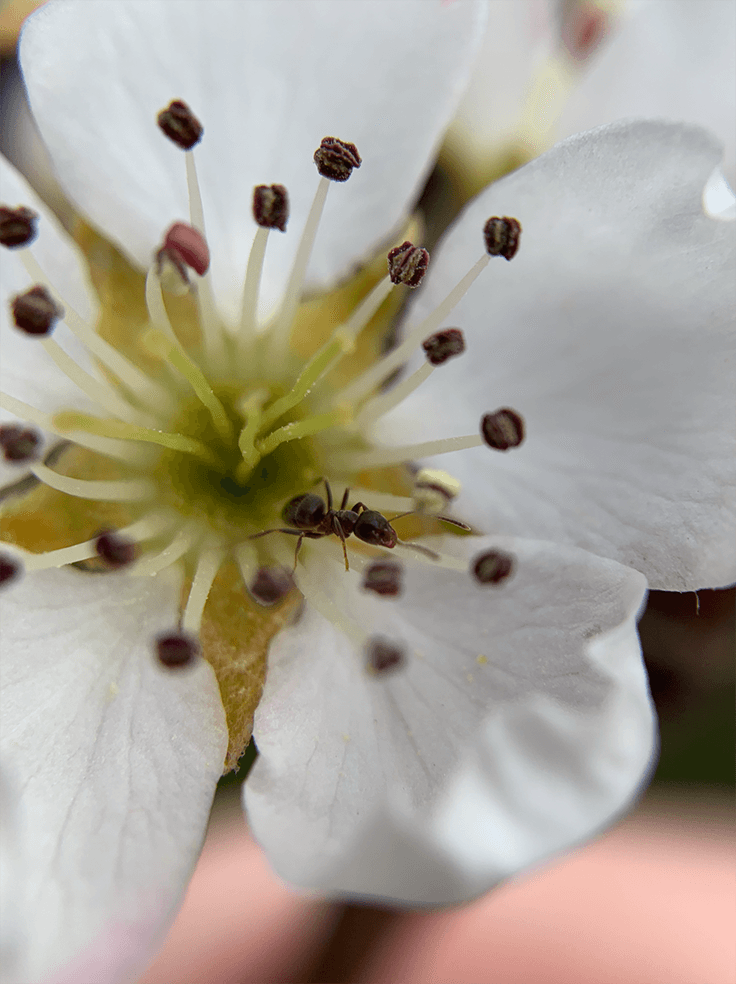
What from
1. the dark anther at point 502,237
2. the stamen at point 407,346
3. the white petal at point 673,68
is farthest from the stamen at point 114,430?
the white petal at point 673,68

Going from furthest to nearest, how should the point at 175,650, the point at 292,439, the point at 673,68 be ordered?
the point at 673,68, the point at 292,439, the point at 175,650

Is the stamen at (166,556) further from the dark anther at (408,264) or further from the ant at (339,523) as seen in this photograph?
the dark anther at (408,264)

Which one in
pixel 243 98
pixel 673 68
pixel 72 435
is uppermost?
pixel 673 68

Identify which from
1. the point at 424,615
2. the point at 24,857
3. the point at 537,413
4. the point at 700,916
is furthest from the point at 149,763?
the point at 700,916

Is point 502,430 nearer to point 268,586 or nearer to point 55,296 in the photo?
point 268,586

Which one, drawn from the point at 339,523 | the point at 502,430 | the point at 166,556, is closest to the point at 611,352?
the point at 502,430

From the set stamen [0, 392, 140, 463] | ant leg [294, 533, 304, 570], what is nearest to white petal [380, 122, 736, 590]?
ant leg [294, 533, 304, 570]

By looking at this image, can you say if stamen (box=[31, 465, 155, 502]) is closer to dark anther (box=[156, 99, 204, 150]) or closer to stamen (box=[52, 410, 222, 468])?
stamen (box=[52, 410, 222, 468])
